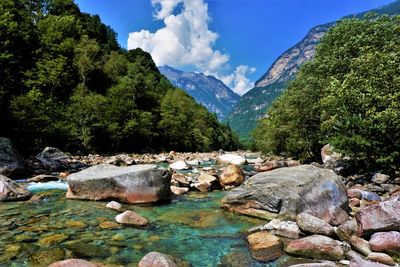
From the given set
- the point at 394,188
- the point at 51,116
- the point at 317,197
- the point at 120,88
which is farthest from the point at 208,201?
the point at 120,88

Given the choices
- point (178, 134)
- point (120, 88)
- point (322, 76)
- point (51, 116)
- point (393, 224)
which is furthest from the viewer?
point (178, 134)

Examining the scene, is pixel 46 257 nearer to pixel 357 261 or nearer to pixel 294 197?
pixel 357 261

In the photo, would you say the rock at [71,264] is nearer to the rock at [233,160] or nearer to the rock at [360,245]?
the rock at [360,245]

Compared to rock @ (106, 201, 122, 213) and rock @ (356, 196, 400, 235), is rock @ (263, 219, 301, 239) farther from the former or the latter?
rock @ (106, 201, 122, 213)

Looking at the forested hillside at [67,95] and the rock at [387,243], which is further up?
the forested hillside at [67,95]

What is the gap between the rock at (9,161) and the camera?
60.1 ft

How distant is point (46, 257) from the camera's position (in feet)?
24.3

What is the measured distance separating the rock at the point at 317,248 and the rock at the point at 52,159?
19.5 meters

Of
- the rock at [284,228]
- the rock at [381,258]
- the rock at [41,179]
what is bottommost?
the rock at [381,258]

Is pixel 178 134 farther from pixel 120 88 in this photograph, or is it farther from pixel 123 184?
pixel 123 184

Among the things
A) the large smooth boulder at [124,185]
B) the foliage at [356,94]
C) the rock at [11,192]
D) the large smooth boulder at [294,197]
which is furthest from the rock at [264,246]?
the foliage at [356,94]

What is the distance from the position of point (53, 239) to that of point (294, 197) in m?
7.62

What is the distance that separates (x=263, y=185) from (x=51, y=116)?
30.1 meters

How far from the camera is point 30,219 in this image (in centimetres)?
1064
